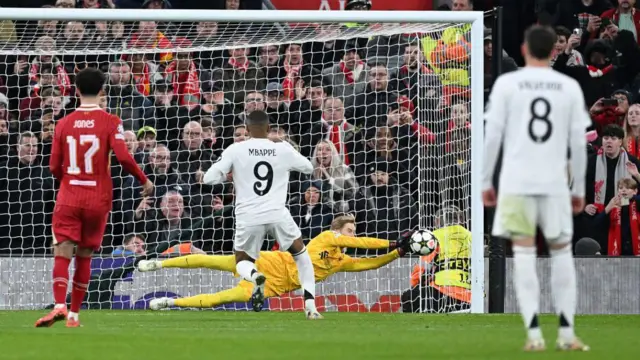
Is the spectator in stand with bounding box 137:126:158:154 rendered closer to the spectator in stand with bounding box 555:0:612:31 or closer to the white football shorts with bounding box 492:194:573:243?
the spectator in stand with bounding box 555:0:612:31

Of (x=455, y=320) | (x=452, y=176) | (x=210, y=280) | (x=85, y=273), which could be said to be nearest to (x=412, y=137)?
(x=452, y=176)

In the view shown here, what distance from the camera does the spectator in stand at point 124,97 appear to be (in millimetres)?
16469

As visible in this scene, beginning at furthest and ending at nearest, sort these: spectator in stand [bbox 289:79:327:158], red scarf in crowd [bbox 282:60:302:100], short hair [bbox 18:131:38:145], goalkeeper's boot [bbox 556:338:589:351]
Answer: red scarf in crowd [bbox 282:60:302:100]
spectator in stand [bbox 289:79:327:158]
short hair [bbox 18:131:38:145]
goalkeeper's boot [bbox 556:338:589:351]

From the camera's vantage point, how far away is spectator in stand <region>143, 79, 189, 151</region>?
16453 mm

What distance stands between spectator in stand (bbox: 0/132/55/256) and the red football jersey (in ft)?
16.4

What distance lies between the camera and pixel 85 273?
36.8ft

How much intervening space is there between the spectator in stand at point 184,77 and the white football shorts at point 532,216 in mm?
8911

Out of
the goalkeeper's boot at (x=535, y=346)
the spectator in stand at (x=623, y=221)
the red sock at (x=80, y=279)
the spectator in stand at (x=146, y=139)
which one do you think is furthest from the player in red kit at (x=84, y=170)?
the spectator in stand at (x=623, y=221)

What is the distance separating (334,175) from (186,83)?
2219 mm

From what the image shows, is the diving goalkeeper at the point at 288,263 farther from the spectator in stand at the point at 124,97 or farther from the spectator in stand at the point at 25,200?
the spectator in stand at the point at 124,97

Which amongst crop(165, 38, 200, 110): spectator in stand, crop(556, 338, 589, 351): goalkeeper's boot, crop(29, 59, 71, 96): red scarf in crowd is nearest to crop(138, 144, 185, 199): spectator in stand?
crop(165, 38, 200, 110): spectator in stand

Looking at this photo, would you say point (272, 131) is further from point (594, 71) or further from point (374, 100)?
point (594, 71)

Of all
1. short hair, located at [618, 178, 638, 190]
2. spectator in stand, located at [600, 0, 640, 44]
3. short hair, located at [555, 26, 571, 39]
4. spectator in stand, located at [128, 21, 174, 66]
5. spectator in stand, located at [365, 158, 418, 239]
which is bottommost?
spectator in stand, located at [365, 158, 418, 239]

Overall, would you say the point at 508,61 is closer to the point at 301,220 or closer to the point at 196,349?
the point at 301,220
